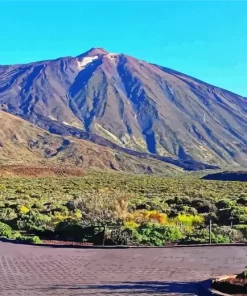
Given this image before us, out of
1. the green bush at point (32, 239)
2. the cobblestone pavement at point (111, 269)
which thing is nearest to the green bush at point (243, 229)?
the cobblestone pavement at point (111, 269)

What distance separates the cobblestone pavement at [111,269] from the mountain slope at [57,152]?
3312 inches

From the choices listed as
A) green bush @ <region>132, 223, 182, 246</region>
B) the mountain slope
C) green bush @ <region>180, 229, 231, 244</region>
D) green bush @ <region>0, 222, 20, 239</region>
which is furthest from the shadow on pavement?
the mountain slope

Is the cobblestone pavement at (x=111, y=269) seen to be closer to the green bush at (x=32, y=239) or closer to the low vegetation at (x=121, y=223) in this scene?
the green bush at (x=32, y=239)

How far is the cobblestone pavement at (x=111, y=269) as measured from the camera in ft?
31.2

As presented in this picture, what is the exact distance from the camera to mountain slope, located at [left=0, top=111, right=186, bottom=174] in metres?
106

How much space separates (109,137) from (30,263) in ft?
582

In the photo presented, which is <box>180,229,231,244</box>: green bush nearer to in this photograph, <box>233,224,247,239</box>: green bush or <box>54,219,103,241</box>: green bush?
<box>233,224,247,239</box>: green bush

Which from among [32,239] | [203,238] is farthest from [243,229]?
[32,239]

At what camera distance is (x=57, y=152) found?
114m

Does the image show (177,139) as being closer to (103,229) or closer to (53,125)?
(53,125)

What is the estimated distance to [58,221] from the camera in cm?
2084

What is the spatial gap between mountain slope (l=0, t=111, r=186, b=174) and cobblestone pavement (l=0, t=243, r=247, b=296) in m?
84.1

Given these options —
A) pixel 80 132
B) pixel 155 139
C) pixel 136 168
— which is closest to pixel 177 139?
pixel 155 139

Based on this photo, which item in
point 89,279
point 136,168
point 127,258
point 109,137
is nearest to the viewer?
point 89,279
